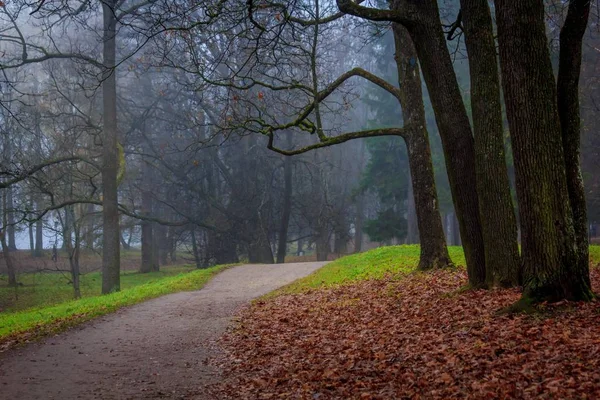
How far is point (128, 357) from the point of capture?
31.8 feet

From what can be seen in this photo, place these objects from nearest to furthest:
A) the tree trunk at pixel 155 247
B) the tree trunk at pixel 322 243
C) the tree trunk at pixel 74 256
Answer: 1. the tree trunk at pixel 74 256
2. the tree trunk at pixel 155 247
3. the tree trunk at pixel 322 243

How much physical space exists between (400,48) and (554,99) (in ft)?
28.0

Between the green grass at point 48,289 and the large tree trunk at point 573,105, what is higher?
the large tree trunk at point 573,105

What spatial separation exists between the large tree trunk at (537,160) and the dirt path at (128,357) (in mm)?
4625

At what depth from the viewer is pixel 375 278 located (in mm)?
17000

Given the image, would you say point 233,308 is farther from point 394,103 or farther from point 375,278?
point 394,103

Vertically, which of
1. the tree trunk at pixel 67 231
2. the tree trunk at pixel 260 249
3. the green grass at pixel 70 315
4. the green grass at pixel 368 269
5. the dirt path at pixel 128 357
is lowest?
the dirt path at pixel 128 357

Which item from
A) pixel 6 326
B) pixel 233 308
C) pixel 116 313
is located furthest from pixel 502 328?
pixel 6 326

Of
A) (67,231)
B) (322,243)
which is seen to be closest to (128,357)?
(67,231)

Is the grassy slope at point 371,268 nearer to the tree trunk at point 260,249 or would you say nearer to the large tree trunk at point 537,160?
the large tree trunk at point 537,160

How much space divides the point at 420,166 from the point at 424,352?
8865 millimetres

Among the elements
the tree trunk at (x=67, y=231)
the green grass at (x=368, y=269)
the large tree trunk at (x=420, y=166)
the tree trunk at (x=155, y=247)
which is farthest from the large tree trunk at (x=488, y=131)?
the tree trunk at (x=155, y=247)

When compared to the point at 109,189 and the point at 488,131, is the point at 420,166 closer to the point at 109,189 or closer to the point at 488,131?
the point at 488,131

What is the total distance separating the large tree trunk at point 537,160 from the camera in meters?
7.99
